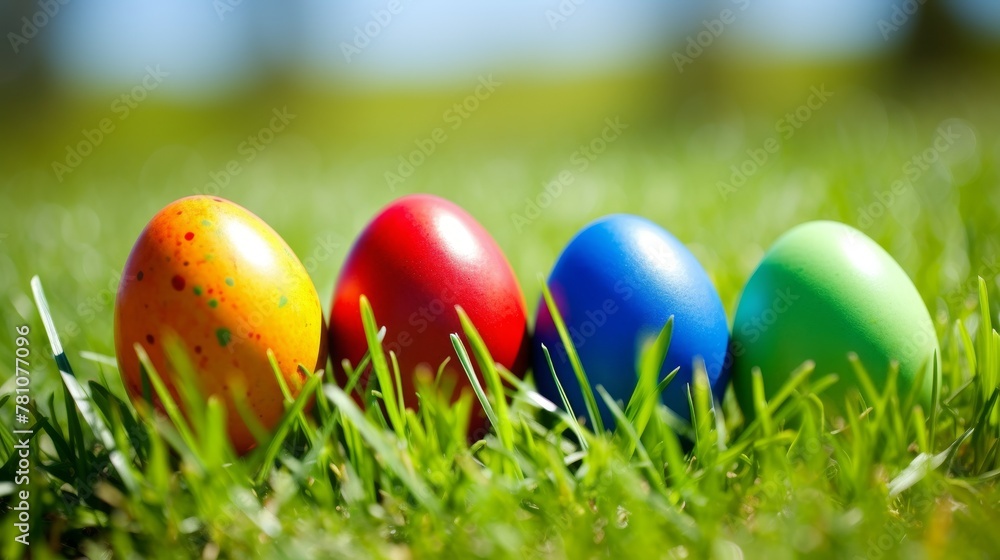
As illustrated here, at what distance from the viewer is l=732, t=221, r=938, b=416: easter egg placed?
59.5 inches

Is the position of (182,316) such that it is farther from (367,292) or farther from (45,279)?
(45,279)

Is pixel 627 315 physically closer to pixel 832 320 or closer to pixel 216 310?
pixel 832 320

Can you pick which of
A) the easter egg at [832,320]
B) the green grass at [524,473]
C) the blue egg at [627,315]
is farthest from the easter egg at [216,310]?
the easter egg at [832,320]

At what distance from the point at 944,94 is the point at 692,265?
8744mm

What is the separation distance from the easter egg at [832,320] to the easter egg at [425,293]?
48 cm

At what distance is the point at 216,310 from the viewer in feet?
4.63

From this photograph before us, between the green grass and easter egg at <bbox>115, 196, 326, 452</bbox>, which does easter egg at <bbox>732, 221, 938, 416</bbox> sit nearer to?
the green grass

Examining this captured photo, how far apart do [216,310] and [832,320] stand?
3.86ft

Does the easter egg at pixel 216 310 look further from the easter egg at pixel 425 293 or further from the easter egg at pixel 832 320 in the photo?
the easter egg at pixel 832 320

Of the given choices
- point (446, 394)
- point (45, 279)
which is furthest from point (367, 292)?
point (45, 279)

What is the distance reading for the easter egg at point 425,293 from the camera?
5.09ft

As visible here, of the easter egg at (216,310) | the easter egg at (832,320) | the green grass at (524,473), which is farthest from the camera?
the easter egg at (832,320)

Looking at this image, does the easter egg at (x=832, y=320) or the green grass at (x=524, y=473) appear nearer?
the green grass at (x=524, y=473)

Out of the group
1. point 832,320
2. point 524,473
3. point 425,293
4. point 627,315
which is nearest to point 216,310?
point 425,293
